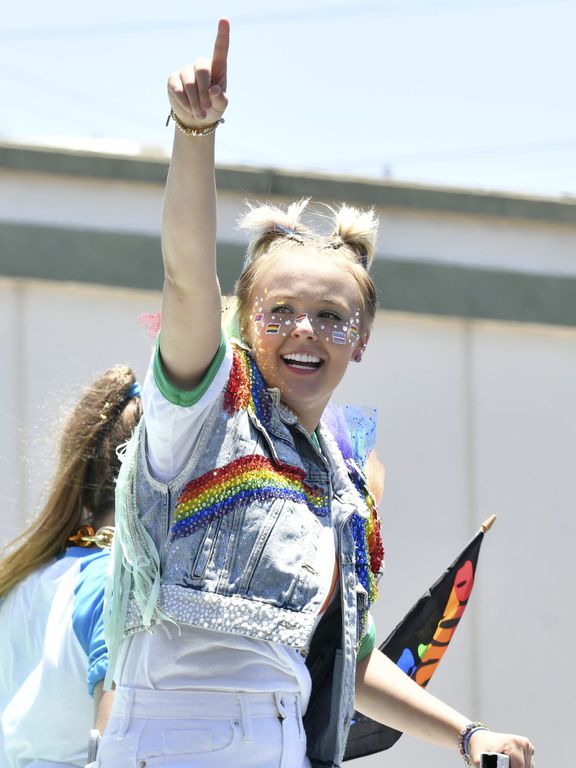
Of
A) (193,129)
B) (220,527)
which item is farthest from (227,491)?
(193,129)

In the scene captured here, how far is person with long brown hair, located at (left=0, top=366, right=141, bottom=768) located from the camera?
282cm

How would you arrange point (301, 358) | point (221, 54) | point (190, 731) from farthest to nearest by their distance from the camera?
1. point (301, 358)
2. point (190, 731)
3. point (221, 54)

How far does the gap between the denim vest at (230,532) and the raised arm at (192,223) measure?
146 millimetres

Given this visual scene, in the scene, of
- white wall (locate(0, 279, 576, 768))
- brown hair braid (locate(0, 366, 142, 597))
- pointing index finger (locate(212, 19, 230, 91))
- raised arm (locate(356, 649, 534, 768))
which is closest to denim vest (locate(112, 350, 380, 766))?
raised arm (locate(356, 649, 534, 768))

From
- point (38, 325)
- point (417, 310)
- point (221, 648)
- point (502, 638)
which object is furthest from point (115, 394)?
point (502, 638)

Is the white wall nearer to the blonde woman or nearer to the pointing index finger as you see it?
the blonde woman

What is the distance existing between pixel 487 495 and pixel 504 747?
11.9 feet

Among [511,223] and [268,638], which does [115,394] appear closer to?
[268,638]

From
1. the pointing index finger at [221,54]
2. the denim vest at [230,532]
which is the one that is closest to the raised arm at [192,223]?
the pointing index finger at [221,54]

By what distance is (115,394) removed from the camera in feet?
10.3

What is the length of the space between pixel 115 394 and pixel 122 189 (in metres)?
2.47

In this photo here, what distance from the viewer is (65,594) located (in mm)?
2922

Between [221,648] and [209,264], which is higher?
[209,264]

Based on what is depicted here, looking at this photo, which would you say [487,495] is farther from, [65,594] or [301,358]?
[301,358]
